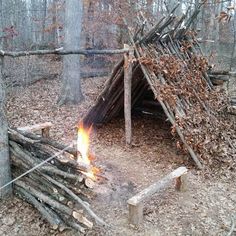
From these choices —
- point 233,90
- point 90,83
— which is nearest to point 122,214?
point 90,83

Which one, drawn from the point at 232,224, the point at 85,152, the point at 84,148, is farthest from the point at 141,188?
the point at 232,224

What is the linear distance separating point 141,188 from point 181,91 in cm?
206

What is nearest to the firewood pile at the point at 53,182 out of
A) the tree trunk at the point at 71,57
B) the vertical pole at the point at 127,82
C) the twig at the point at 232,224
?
the twig at the point at 232,224

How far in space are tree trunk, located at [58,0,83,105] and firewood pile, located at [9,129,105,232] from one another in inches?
178

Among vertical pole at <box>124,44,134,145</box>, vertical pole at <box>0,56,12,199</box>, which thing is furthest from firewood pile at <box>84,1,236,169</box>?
vertical pole at <box>0,56,12,199</box>

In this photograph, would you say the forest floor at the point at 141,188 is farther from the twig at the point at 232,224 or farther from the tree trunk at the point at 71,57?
the tree trunk at the point at 71,57

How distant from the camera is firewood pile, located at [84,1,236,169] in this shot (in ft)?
18.7

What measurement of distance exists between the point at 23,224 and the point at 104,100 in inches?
129

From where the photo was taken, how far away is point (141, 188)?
509 cm

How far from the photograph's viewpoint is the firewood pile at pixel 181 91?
5.70 meters

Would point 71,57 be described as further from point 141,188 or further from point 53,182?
point 53,182

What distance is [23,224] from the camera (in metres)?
4.28

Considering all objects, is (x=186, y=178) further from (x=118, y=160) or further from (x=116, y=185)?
(x=118, y=160)

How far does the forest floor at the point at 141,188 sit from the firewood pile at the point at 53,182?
0.19 m
